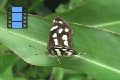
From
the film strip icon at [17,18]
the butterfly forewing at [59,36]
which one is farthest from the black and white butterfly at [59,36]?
the film strip icon at [17,18]

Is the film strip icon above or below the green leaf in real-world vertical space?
above

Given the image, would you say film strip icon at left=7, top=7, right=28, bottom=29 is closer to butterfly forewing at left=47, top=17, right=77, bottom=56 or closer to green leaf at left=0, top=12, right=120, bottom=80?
green leaf at left=0, top=12, right=120, bottom=80

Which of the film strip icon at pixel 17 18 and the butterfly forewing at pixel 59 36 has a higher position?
the film strip icon at pixel 17 18

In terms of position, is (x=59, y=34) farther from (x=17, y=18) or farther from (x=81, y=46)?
(x=17, y=18)

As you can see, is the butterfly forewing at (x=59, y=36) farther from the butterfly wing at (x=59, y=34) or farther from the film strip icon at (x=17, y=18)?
the film strip icon at (x=17, y=18)

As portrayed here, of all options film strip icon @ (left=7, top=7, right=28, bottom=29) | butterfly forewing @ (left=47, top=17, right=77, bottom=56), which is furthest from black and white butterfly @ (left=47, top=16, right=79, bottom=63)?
film strip icon @ (left=7, top=7, right=28, bottom=29)
